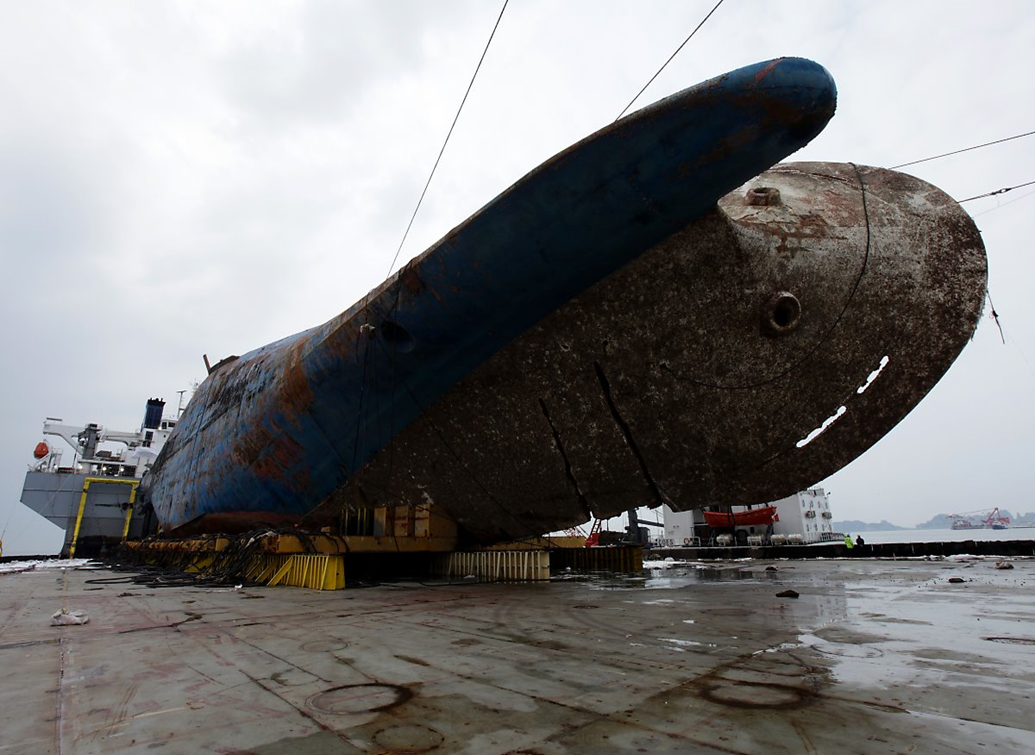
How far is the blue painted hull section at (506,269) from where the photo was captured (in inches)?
166

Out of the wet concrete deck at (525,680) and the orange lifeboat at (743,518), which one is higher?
the orange lifeboat at (743,518)

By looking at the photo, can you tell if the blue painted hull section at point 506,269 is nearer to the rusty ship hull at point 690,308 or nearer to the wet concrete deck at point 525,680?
the rusty ship hull at point 690,308

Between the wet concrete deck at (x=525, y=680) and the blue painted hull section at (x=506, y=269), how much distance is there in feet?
9.48

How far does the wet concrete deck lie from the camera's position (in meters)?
1.95

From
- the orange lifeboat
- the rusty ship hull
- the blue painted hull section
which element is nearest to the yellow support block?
the blue painted hull section

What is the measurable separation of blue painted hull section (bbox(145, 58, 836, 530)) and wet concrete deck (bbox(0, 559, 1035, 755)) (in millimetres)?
2889

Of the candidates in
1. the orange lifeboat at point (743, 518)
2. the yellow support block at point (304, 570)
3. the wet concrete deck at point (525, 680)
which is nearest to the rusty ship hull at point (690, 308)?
the wet concrete deck at point (525, 680)

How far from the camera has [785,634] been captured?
3.86 m

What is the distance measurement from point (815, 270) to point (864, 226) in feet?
2.72

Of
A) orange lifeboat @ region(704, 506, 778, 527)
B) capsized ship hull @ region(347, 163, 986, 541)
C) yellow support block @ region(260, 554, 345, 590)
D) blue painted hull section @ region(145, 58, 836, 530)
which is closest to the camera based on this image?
blue painted hull section @ region(145, 58, 836, 530)

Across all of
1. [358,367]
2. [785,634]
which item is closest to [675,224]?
[785,634]

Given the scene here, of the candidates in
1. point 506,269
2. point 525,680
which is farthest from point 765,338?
point 525,680

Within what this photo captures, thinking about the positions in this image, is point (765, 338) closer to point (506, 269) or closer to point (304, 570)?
point (506, 269)

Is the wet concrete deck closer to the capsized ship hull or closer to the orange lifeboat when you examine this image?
the capsized ship hull
